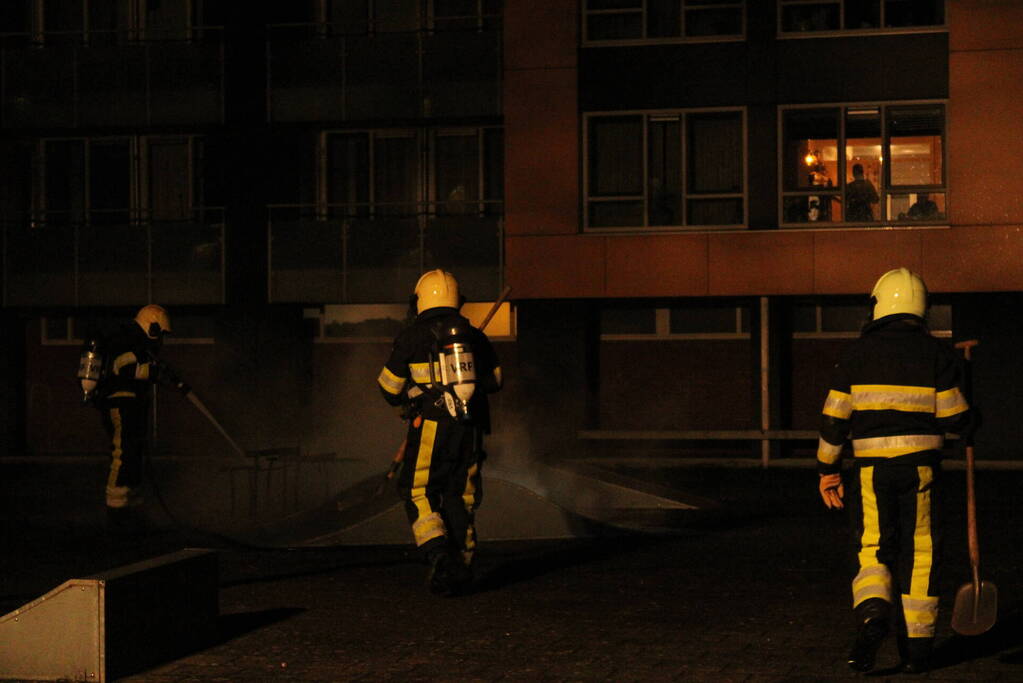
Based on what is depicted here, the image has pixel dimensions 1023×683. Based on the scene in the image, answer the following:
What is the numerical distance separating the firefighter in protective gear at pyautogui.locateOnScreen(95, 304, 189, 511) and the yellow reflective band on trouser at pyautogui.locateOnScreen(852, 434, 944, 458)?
26.3 feet

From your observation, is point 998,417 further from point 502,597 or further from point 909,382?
point 909,382

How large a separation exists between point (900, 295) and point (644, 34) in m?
18.0

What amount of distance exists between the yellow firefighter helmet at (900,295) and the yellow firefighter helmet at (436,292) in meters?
3.30

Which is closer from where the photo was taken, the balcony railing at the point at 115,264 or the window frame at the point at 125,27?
the balcony railing at the point at 115,264

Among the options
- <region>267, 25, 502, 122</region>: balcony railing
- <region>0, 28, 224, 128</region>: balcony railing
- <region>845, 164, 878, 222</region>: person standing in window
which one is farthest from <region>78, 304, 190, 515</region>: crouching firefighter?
<region>0, 28, 224, 128</region>: balcony railing

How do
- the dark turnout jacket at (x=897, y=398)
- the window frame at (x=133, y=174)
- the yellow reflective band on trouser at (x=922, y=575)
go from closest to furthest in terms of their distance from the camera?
the yellow reflective band on trouser at (x=922, y=575) → the dark turnout jacket at (x=897, y=398) → the window frame at (x=133, y=174)

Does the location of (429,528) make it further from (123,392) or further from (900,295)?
(123,392)

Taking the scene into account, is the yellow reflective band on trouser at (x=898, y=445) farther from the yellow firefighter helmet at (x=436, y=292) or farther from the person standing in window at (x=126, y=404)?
the person standing in window at (x=126, y=404)

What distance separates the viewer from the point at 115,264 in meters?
26.8

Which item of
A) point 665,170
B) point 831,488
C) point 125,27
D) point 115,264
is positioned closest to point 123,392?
point 831,488

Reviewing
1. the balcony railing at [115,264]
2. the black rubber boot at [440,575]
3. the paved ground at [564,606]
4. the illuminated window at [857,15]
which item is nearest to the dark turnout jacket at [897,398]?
the paved ground at [564,606]

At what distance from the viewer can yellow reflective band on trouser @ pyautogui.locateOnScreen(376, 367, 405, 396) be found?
988cm

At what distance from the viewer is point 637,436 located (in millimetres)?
24391

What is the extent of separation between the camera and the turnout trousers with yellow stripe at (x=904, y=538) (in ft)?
23.5
